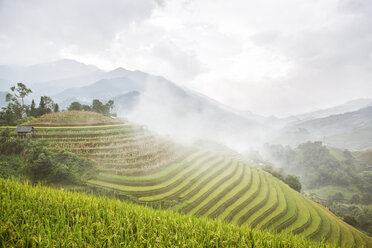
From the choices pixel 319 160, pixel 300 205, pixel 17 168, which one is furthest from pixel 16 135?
pixel 319 160

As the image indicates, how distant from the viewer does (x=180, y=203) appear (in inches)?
648

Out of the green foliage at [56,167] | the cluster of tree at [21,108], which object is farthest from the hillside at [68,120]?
the green foliage at [56,167]

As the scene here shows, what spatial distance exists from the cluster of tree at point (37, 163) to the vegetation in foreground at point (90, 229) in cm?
909

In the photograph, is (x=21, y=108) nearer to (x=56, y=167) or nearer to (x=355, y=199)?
(x=56, y=167)

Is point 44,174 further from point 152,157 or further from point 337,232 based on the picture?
point 337,232

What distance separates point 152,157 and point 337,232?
24816 millimetres

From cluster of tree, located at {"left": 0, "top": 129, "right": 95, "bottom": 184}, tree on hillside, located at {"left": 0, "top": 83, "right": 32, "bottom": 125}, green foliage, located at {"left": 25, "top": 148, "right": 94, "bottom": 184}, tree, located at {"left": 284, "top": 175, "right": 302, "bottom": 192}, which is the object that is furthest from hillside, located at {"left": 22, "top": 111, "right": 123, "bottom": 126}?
tree, located at {"left": 284, "top": 175, "right": 302, "bottom": 192}

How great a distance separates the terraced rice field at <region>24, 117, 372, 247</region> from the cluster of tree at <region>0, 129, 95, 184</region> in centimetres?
153

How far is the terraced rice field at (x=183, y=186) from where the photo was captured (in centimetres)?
1630

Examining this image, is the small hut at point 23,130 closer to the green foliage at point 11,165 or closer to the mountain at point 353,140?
the green foliage at point 11,165

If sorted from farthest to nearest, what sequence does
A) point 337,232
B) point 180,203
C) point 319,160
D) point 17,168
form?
point 319,160
point 337,232
point 180,203
point 17,168

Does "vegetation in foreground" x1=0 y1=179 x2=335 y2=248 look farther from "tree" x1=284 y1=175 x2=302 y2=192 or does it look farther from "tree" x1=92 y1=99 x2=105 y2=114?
"tree" x1=92 y1=99 x2=105 y2=114

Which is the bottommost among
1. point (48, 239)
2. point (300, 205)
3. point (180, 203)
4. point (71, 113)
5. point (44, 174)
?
point (300, 205)

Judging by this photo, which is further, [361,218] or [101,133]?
[361,218]
